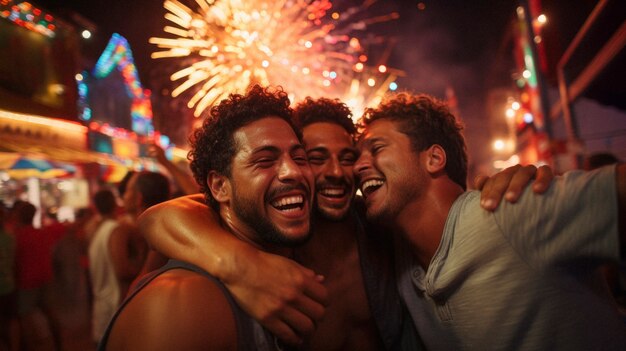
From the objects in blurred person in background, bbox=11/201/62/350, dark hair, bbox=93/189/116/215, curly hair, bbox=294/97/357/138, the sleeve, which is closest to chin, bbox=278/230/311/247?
the sleeve

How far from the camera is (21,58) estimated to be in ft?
39.7

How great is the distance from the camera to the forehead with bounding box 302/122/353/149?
3227 mm

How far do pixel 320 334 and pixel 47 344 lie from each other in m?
5.73

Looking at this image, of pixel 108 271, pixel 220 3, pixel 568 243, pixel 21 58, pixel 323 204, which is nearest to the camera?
pixel 568 243

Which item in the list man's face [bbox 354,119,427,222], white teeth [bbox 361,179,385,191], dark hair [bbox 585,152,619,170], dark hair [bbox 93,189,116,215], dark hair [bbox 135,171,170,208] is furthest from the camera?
dark hair [bbox 93,189,116,215]

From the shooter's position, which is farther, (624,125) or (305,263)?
(624,125)

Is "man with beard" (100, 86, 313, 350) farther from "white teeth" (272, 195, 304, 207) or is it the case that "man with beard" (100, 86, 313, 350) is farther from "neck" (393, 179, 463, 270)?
"neck" (393, 179, 463, 270)

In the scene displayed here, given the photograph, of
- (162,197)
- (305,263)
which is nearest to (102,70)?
(162,197)

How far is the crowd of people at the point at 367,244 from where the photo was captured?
1827 mm

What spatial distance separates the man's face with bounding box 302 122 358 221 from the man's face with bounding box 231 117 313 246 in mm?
497

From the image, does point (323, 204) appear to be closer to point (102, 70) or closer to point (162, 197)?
point (162, 197)

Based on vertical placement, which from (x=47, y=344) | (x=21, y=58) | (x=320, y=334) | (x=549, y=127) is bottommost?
Result: (x=47, y=344)

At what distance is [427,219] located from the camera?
8.70ft

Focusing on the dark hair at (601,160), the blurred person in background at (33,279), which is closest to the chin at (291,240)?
the dark hair at (601,160)
